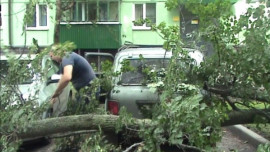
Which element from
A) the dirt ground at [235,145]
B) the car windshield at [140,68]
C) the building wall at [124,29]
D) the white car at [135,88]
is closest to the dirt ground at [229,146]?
the dirt ground at [235,145]

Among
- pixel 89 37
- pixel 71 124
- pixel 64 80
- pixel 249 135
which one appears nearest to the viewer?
pixel 71 124

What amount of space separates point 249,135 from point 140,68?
263 cm

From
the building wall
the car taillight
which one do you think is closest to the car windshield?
the car taillight

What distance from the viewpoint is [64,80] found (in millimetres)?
6621

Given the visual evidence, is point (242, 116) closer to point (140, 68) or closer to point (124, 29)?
point (140, 68)

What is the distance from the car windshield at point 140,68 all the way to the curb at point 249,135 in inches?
79.9

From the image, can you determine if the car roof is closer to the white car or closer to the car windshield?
the white car

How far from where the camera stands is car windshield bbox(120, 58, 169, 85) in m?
6.14

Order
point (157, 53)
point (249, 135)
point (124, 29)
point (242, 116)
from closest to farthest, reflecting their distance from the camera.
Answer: point (242, 116) → point (157, 53) → point (249, 135) → point (124, 29)

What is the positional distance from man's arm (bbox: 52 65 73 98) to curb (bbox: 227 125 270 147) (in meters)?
3.09

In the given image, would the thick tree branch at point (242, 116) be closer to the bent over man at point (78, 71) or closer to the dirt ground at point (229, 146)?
the dirt ground at point (229, 146)

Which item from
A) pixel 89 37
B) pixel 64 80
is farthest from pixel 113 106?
pixel 89 37

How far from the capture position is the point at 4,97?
536cm

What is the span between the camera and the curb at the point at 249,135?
709 cm
